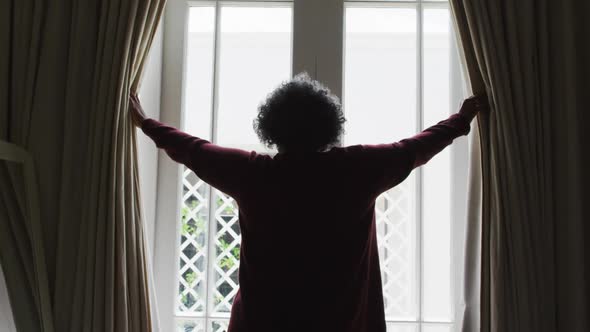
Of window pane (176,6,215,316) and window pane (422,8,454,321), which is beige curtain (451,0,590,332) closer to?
window pane (422,8,454,321)

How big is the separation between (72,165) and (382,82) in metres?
1.01

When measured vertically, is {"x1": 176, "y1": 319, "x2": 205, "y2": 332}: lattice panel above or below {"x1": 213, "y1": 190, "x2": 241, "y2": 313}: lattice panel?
below

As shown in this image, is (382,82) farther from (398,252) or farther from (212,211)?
(212,211)

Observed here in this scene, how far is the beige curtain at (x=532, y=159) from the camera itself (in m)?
1.24

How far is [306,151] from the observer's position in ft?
3.80

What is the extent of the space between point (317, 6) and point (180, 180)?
0.73 m

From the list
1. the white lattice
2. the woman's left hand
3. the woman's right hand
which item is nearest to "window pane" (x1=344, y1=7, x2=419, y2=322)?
the woman's right hand

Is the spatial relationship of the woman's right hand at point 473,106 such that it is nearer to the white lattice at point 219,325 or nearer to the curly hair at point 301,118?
the curly hair at point 301,118

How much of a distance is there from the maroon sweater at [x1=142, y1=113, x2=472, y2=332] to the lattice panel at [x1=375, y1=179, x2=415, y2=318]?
1.48 ft

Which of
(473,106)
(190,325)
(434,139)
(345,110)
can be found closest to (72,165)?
(190,325)

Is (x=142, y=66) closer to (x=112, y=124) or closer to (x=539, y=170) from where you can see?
(x=112, y=124)

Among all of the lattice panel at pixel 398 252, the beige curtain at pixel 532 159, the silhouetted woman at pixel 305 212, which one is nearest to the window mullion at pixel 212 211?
the silhouetted woman at pixel 305 212

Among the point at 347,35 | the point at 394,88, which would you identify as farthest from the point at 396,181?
the point at 347,35

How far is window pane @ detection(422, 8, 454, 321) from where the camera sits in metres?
1.57
